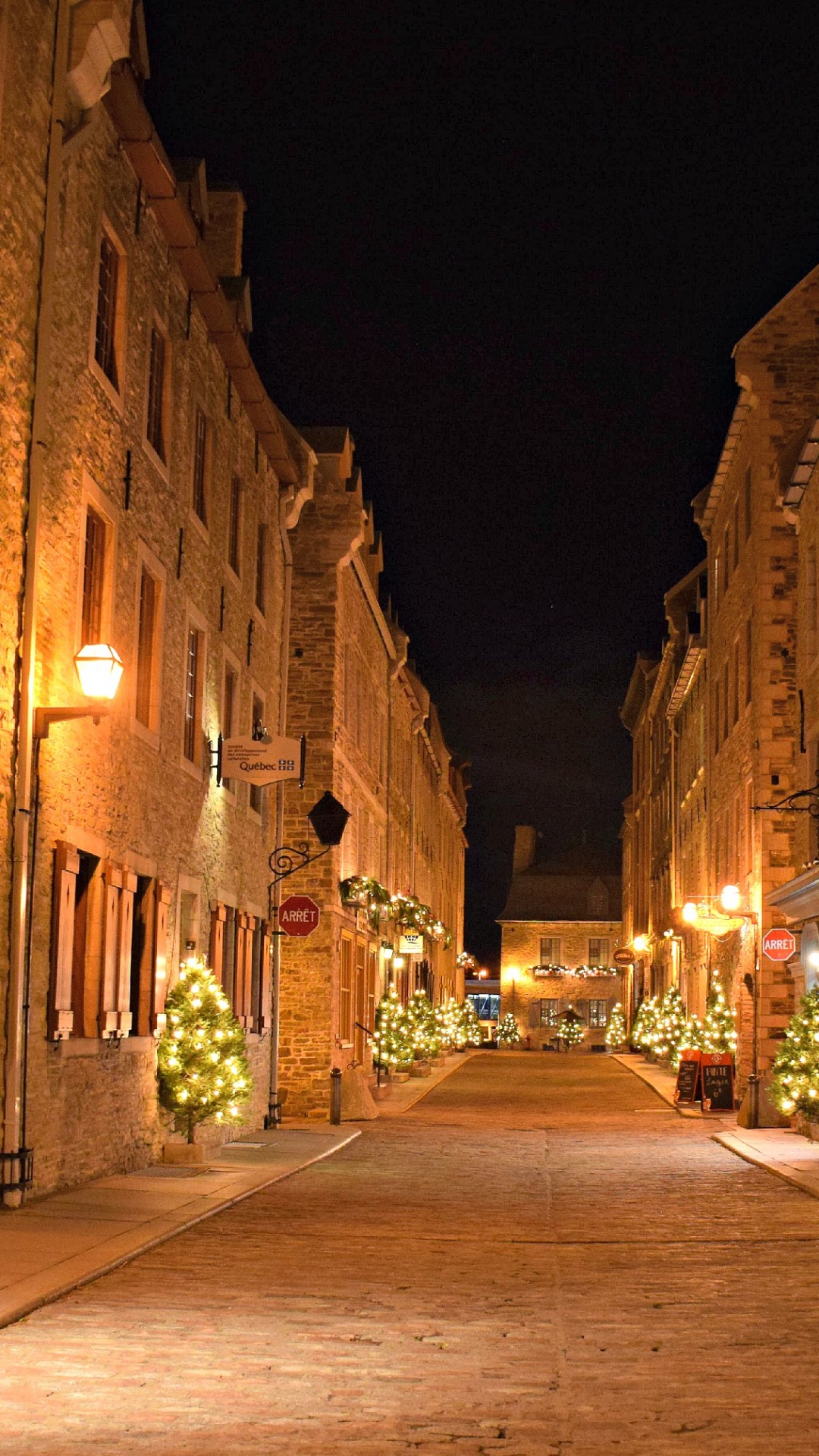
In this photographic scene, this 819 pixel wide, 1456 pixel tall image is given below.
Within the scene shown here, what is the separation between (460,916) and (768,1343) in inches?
2621

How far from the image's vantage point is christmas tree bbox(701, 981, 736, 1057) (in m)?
30.6

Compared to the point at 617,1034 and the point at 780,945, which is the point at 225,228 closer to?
the point at 780,945

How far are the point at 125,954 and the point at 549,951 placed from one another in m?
77.8

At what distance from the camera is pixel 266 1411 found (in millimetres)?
7070

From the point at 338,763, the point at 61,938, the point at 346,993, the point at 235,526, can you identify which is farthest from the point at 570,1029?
the point at 61,938

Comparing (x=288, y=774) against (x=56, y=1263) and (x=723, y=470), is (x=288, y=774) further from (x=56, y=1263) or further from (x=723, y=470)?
(x=723, y=470)

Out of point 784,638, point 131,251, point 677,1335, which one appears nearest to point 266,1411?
point 677,1335

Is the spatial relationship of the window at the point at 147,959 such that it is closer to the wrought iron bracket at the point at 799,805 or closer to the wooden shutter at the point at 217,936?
the wooden shutter at the point at 217,936

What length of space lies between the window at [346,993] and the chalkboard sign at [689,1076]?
225 inches

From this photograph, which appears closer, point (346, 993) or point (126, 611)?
point (126, 611)

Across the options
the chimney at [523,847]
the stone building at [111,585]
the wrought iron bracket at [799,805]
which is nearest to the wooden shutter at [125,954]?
the stone building at [111,585]

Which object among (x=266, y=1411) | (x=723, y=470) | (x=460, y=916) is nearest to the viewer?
A: (x=266, y=1411)

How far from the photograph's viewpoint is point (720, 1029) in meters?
30.7

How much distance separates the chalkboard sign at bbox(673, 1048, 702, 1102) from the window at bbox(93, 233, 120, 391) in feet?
53.8
